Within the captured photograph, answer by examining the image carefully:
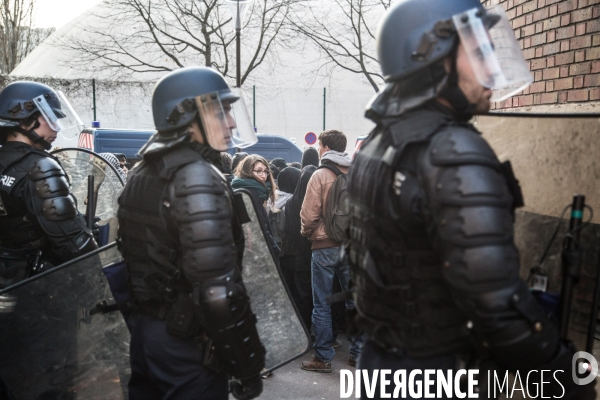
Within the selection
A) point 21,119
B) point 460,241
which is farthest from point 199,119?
point 21,119

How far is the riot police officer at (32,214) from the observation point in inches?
140

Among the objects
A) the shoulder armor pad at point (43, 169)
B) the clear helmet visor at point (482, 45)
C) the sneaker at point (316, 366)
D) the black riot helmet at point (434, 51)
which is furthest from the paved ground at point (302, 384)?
the clear helmet visor at point (482, 45)

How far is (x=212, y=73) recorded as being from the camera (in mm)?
2840

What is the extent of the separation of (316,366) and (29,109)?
3086 mm

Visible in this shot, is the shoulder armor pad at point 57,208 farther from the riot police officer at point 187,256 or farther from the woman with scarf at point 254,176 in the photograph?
the woman with scarf at point 254,176

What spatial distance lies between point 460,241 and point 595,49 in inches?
113

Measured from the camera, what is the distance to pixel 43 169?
3582 mm

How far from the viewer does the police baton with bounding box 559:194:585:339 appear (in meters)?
2.00

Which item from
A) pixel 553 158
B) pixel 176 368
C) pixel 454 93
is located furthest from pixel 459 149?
pixel 176 368

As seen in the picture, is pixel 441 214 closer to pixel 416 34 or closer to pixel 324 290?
pixel 416 34

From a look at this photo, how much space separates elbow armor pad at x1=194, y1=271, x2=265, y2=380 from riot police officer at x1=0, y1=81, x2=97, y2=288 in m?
1.52

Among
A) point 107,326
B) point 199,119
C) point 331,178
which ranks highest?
point 199,119

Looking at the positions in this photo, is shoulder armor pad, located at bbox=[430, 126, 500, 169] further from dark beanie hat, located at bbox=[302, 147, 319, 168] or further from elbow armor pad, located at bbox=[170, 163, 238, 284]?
dark beanie hat, located at bbox=[302, 147, 319, 168]

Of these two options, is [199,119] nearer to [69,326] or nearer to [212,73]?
[212,73]
